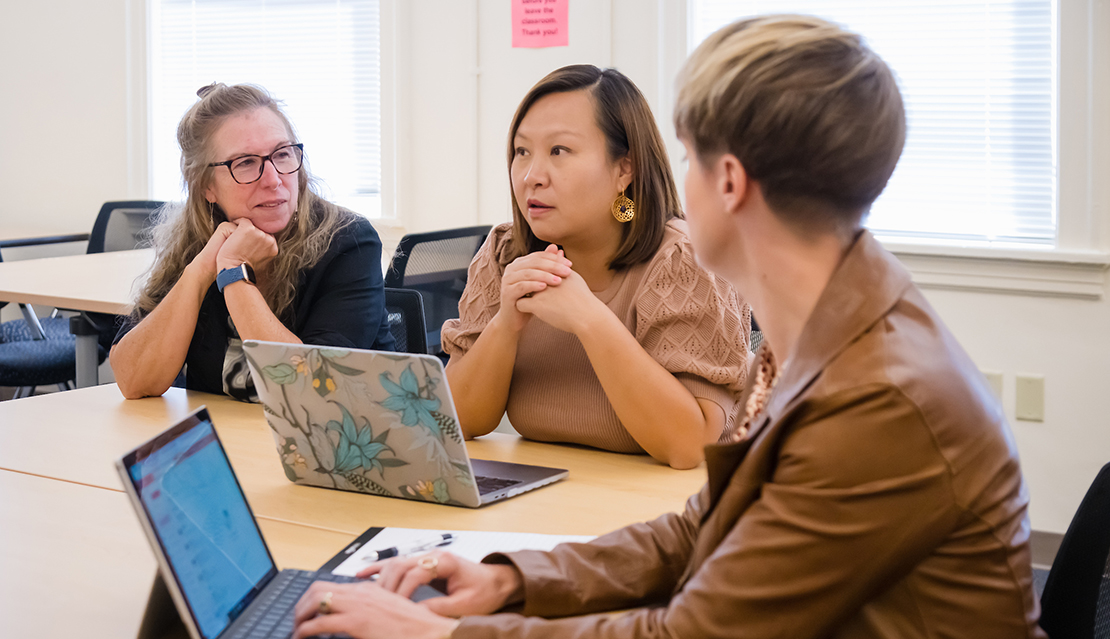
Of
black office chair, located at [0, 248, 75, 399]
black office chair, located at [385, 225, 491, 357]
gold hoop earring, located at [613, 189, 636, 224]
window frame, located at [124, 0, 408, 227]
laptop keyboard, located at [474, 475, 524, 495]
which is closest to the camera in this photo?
laptop keyboard, located at [474, 475, 524, 495]

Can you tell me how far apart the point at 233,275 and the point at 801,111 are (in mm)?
A: 1418

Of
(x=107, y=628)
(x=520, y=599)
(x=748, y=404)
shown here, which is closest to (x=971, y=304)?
(x=748, y=404)

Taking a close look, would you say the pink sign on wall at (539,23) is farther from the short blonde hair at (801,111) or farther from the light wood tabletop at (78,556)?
the short blonde hair at (801,111)

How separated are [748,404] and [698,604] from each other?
298 millimetres

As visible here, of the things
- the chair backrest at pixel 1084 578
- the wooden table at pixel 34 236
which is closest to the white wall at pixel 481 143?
the wooden table at pixel 34 236

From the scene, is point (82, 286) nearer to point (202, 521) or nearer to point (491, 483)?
point (491, 483)

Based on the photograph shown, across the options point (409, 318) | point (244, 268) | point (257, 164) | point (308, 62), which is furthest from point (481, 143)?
point (244, 268)

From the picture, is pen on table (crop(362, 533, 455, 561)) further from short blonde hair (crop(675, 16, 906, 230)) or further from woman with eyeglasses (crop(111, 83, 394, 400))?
woman with eyeglasses (crop(111, 83, 394, 400))

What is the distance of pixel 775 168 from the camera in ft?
2.61

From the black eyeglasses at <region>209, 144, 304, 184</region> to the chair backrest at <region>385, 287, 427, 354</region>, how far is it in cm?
46

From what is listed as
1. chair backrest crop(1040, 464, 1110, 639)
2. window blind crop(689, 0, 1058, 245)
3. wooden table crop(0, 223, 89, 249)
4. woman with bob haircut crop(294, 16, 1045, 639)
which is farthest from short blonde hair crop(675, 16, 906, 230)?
wooden table crop(0, 223, 89, 249)

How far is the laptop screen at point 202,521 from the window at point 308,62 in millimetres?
3081

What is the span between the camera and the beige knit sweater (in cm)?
155

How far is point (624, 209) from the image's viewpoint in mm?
1692
